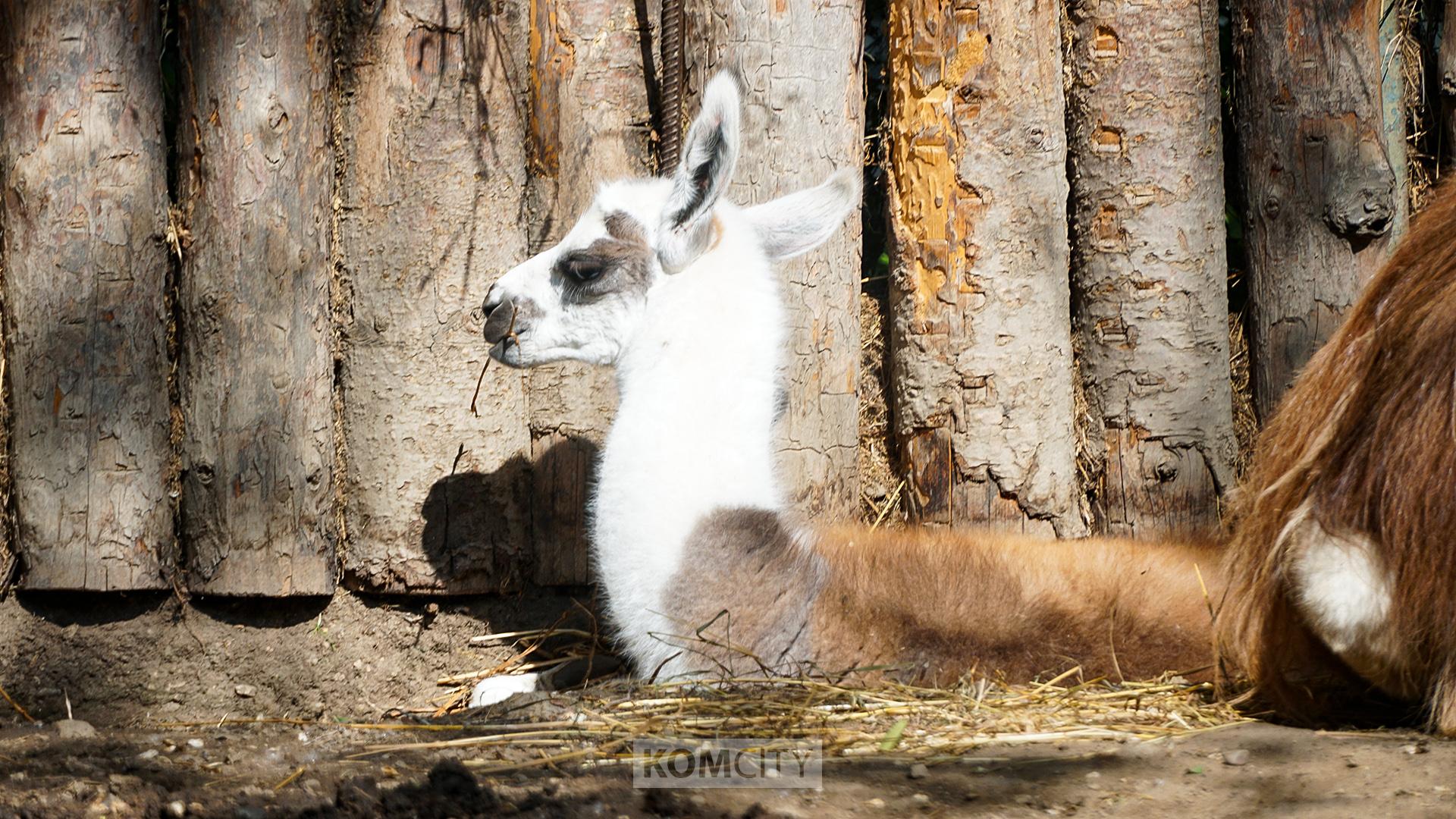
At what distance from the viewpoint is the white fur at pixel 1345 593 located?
2730mm

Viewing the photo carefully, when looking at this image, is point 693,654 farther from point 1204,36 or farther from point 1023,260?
point 1204,36

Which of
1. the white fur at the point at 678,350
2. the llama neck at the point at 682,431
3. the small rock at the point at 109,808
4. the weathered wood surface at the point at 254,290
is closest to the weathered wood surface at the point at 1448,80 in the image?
the white fur at the point at 678,350

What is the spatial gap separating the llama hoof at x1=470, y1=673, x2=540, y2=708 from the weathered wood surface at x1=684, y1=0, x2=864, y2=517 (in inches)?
37.3

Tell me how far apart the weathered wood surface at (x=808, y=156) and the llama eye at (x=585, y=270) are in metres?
0.56

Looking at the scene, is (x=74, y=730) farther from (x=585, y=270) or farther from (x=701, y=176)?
(x=701, y=176)

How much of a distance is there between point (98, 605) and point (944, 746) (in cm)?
271

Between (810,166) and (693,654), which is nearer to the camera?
(693,654)

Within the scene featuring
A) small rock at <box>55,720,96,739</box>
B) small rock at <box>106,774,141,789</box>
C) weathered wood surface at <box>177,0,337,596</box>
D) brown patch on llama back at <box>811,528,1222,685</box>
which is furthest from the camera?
weathered wood surface at <box>177,0,337,596</box>

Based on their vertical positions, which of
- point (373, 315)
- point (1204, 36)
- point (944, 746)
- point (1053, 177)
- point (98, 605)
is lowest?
point (944, 746)

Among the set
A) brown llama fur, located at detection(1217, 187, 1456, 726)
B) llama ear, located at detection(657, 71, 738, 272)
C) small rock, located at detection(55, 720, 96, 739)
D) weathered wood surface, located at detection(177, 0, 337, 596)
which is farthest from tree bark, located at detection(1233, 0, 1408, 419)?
small rock, located at detection(55, 720, 96, 739)

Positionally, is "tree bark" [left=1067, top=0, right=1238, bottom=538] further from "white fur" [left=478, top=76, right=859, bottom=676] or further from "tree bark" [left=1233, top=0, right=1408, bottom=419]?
"white fur" [left=478, top=76, right=859, bottom=676]

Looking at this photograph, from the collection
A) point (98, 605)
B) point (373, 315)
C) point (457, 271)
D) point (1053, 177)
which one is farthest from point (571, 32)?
point (98, 605)

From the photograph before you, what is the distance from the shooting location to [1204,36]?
4102 mm

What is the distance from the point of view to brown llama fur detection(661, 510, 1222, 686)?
11.0ft
